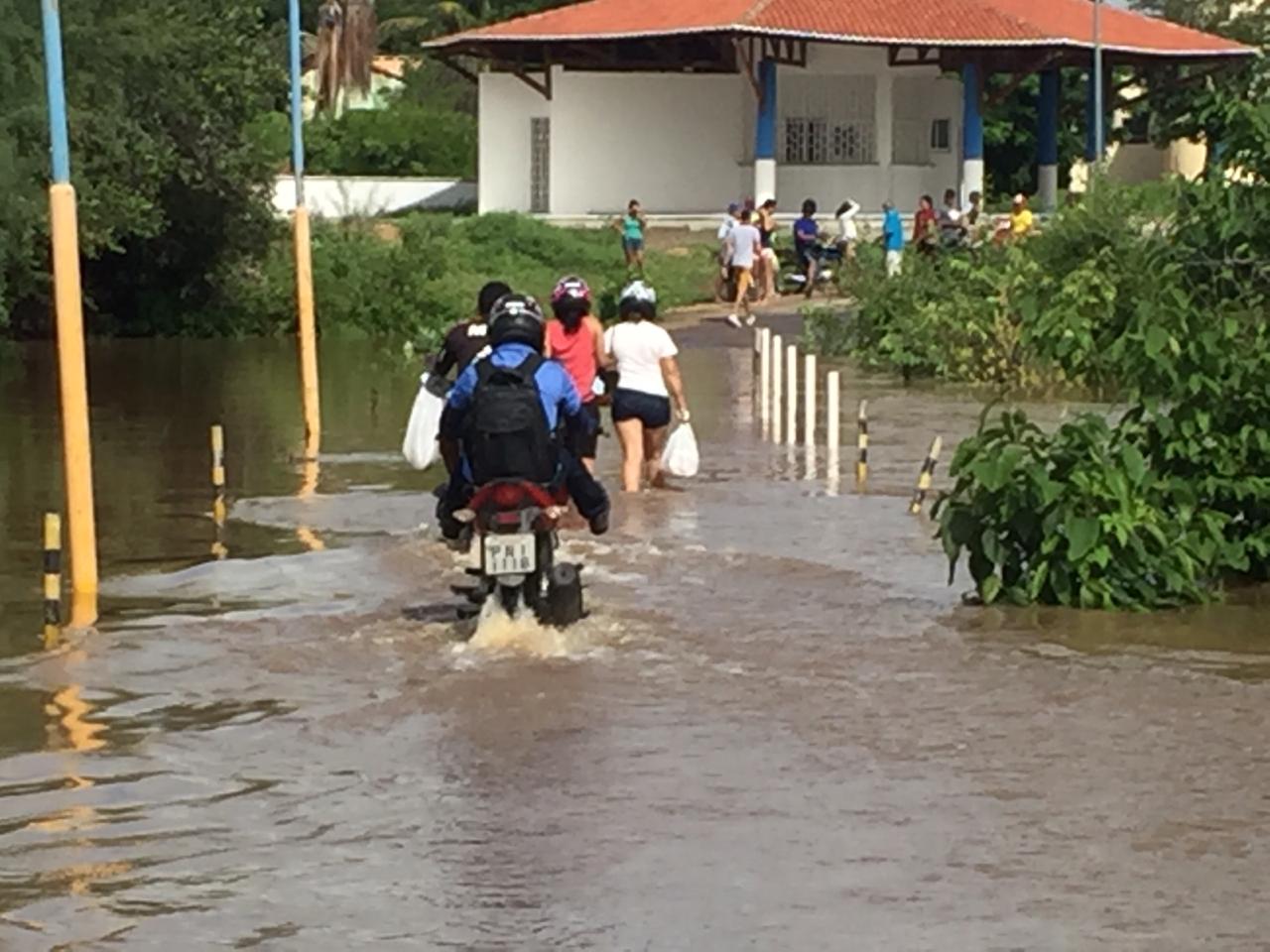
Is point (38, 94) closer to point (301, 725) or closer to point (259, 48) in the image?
point (259, 48)

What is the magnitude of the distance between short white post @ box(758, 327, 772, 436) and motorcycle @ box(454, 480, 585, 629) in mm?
12054

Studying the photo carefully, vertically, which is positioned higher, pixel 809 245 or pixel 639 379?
pixel 809 245

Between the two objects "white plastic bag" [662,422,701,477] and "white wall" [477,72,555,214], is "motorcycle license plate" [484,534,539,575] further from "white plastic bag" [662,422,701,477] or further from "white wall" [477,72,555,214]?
"white wall" [477,72,555,214]

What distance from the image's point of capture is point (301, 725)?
1102 cm

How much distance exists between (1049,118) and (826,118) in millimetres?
5167

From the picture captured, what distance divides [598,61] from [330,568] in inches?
1521

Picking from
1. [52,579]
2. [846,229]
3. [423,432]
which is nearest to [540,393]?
A: [52,579]

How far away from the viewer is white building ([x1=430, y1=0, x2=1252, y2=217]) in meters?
51.9

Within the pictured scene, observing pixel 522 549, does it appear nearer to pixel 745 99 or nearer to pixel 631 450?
pixel 631 450

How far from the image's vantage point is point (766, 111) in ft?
167

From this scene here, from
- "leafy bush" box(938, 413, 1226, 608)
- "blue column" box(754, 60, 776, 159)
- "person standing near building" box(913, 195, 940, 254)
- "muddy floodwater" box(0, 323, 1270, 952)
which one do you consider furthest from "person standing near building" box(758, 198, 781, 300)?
"leafy bush" box(938, 413, 1226, 608)

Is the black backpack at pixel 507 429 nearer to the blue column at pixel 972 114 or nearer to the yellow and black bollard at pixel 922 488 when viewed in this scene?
the yellow and black bollard at pixel 922 488

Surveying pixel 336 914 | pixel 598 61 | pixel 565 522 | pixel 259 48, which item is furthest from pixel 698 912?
pixel 598 61

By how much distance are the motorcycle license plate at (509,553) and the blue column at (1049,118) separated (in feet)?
149
